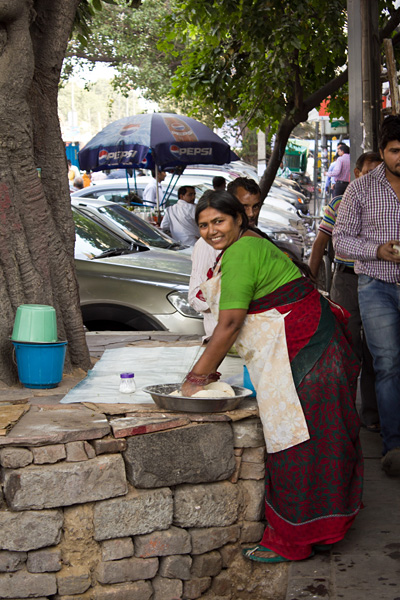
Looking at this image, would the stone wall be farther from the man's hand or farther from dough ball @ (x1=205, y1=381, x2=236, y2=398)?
the man's hand

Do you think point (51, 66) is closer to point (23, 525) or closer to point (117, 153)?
point (23, 525)

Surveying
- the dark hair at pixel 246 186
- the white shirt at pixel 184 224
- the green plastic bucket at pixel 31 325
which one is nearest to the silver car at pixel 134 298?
the dark hair at pixel 246 186

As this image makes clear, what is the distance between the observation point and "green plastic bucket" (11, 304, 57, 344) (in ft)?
14.1

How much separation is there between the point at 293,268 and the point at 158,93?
25.2 meters

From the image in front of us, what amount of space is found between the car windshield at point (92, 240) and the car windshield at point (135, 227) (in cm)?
43

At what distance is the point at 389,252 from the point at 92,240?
4.00 meters

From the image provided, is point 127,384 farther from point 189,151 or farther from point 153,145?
point 189,151

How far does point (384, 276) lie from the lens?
4.95 m

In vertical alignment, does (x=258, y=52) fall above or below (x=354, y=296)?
above

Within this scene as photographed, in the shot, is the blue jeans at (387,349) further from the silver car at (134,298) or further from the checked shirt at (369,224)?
the silver car at (134,298)

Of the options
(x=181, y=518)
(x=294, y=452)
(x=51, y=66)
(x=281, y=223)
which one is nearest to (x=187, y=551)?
(x=181, y=518)

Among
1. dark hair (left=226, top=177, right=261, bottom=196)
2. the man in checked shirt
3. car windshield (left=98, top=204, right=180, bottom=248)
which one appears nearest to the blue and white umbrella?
car windshield (left=98, top=204, right=180, bottom=248)

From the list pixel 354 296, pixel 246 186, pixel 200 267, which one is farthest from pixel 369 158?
pixel 200 267

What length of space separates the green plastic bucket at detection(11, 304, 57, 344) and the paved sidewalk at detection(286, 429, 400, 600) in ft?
5.87
